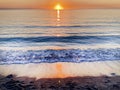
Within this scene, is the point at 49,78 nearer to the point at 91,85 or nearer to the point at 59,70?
the point at 59,70

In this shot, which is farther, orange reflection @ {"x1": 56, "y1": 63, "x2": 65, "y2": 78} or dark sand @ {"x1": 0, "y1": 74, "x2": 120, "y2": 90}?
orange reflection @ {"x1": 56, "y1": 63, "x2": 65, "y2": 78}

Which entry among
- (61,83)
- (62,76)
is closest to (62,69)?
(62,76)

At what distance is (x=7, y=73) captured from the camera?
8945 millimetres

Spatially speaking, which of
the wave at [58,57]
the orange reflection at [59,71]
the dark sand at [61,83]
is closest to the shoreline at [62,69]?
the orange reflection at [59,71]

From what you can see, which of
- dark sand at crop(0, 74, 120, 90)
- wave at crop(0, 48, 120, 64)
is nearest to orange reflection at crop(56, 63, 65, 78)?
dark sand at crop(0, 74, 120, 90)

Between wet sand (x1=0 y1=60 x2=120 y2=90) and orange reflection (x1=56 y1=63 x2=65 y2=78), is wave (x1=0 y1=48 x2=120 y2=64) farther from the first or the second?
orange reflection (x1=56 y1=63 x2=65 y2=78)

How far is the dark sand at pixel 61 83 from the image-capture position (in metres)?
7.21

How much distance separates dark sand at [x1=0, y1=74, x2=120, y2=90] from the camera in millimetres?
7215

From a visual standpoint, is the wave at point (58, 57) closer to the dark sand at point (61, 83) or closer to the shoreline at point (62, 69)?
the shoreline at point (62, 69)

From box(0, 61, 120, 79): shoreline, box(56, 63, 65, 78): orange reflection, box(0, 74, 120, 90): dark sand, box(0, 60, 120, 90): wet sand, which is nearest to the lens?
box(0, 74, 120, 90): dark sand

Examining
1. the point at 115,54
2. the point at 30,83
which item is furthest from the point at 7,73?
the point at 115,54

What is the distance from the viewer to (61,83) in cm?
770

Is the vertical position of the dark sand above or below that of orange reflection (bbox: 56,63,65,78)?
below

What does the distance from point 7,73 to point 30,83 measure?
1.81 metres
